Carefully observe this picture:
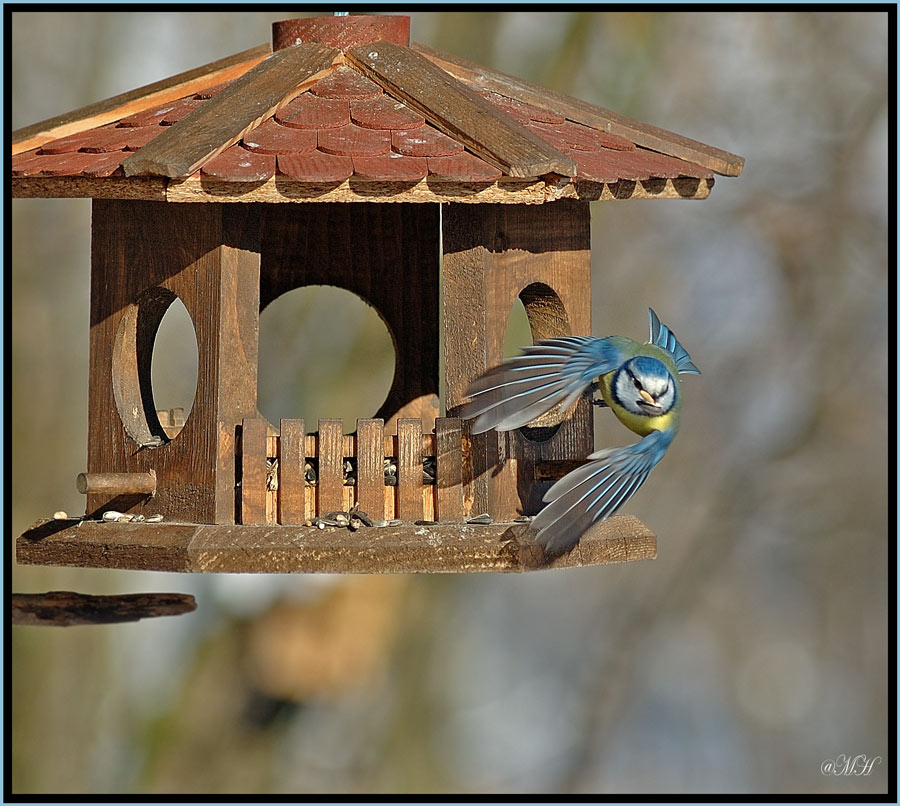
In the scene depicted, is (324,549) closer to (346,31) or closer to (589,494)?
(589,494)

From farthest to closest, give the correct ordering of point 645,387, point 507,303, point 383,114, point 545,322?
point 545,322 → point 507,303 → point 645,387 → point 383,114

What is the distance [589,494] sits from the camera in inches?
123

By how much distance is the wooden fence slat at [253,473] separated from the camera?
324 centimetres

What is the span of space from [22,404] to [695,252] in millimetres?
3344

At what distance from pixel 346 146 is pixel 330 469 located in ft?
2.32

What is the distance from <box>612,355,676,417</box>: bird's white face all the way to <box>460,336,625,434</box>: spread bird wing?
4.8 inches

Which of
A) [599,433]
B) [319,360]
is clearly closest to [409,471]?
[319,360]

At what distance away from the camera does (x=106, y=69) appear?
262 inches

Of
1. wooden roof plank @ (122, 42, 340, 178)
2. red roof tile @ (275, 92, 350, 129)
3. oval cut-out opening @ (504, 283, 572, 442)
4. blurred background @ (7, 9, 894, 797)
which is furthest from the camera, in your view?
blurred background @ (7, 9, 894, 797)

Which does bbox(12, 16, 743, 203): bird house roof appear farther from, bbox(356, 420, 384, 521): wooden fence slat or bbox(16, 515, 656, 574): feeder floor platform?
bbox(16, 515, 656, 574): feeder floor platform

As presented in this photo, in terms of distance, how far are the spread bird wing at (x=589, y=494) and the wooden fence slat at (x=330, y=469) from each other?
1.50 feet

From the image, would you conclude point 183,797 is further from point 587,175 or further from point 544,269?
point 587,175

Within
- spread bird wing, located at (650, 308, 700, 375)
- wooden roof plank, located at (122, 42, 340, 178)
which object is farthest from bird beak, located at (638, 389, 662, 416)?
wooden roof plank, located at (122, 42, 340, 178)

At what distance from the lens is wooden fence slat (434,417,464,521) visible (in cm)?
327
